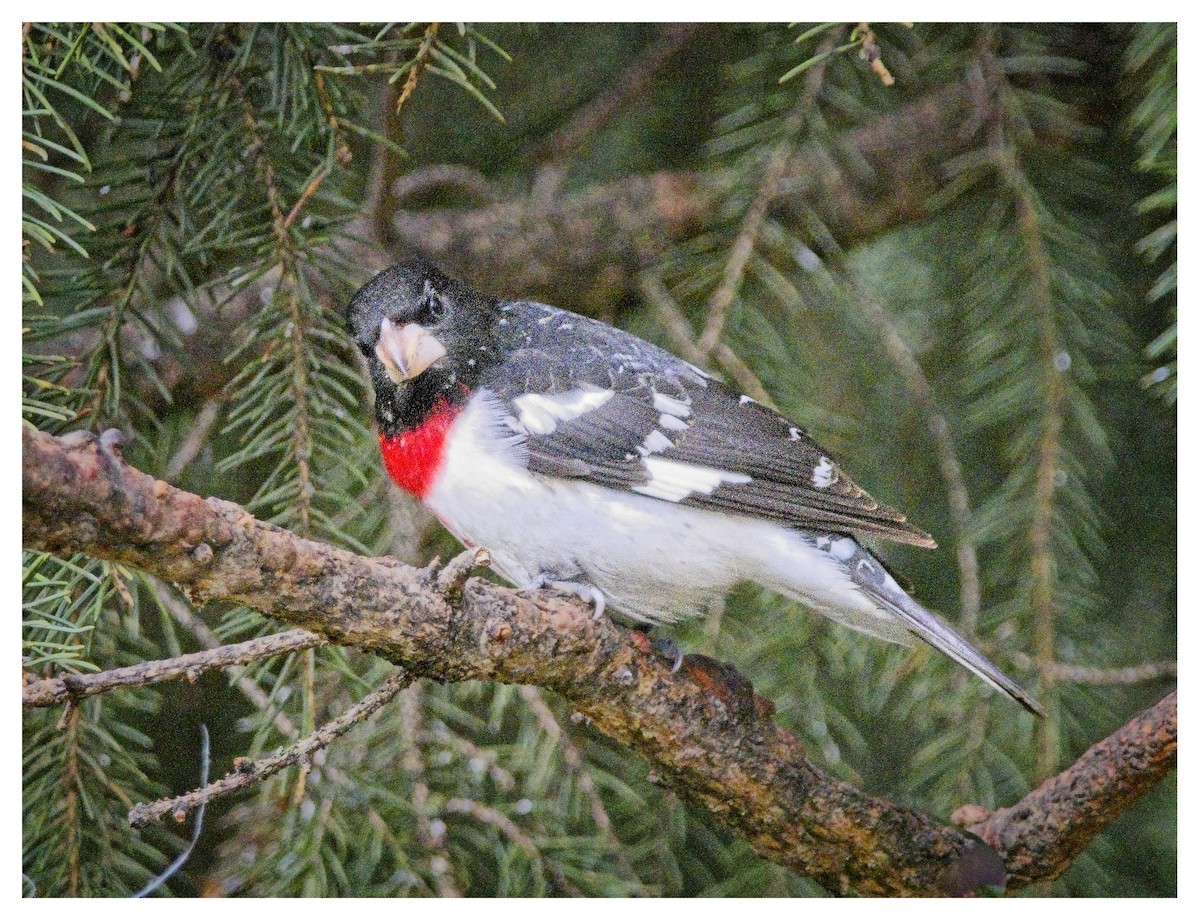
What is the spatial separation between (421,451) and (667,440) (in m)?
0.22

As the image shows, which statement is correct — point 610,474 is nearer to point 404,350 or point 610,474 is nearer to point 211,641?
point 404,350

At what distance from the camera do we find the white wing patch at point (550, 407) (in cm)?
105

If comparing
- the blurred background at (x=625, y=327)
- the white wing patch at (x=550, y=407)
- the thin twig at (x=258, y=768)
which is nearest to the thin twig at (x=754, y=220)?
the blurred background at (x=625, y=327)

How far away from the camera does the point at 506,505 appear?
1.02 m

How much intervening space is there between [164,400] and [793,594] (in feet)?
2.21

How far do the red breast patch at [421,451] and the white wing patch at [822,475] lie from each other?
330 mm

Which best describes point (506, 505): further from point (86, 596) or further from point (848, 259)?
point (848, 259)

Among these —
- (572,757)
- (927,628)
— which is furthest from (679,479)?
(572,757)

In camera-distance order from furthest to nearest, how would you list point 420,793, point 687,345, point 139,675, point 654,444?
point 687,345 → point 420,793 → point 654,444 → point 139,675

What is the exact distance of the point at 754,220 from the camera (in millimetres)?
1292

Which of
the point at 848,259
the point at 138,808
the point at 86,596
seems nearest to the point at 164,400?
the point at 86,596

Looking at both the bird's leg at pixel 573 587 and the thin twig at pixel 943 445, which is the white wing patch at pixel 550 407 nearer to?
the bird's leg at pixel 573 587

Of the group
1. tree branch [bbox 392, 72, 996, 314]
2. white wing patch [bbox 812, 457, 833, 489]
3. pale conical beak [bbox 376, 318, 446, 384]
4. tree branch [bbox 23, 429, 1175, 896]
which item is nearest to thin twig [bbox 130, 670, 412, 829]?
tree branch [bbox 23, 429, 1175, 896]

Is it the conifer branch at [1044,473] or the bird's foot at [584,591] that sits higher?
the conifer branch at [1044,473]
